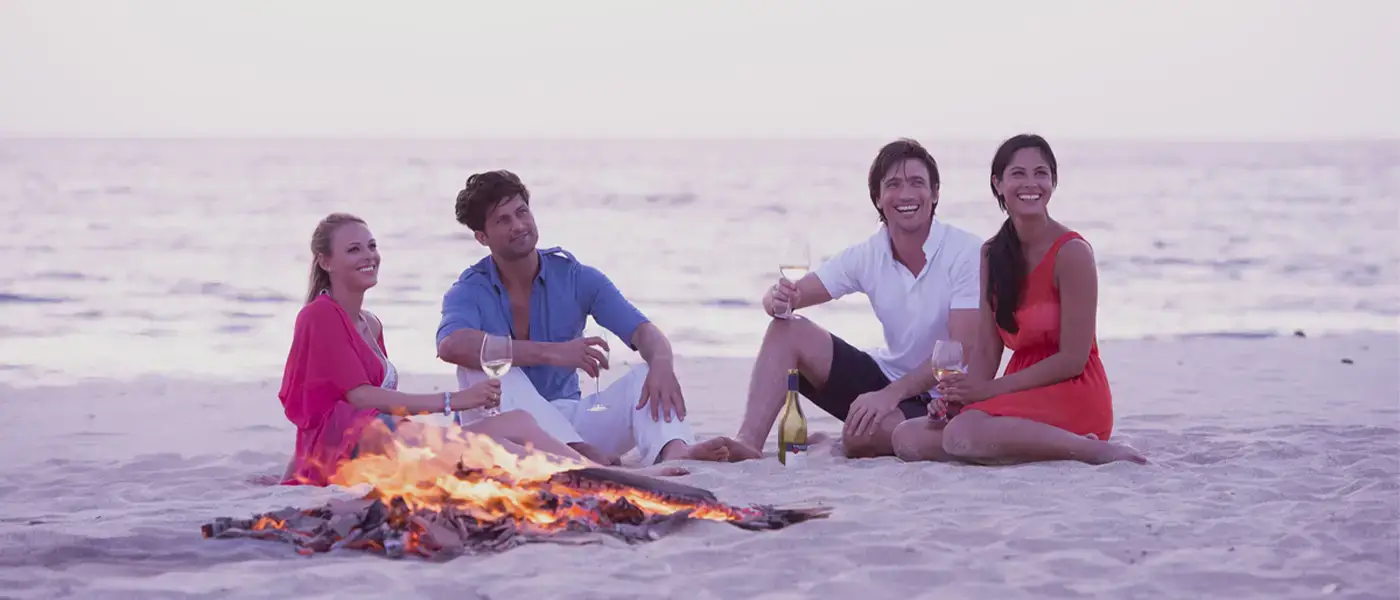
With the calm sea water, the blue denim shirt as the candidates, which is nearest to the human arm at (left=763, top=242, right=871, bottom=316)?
the calm sea water

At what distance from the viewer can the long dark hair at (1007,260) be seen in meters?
6.62

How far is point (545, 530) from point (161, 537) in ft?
4.43

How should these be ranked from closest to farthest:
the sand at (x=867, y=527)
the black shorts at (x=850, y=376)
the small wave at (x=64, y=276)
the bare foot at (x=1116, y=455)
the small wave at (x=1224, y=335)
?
the sand at (x=867, y=527) < the bare foot at (x=1116, y=455) < the black shorts at (x=850, y=376) < the small wave at (x=1224, y=335) < the small wave at (x=64, y=276)

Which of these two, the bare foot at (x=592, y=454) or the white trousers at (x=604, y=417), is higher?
the white trousers at (x=604, y=417)

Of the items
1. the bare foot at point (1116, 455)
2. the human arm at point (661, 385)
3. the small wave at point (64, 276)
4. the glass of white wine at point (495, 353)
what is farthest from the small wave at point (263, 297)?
the bare foot at point (1116, 455)

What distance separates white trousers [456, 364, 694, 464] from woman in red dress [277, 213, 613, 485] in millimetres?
598

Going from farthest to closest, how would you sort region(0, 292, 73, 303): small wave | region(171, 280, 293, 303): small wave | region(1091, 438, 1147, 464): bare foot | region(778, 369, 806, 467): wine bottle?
region(171, 280, 293, 303): small wave → region(0, 292, 73, 303): small wave → region(778, 369, 806, 467): wine bottle → region(1091, 438, 1147, 464): bare foot

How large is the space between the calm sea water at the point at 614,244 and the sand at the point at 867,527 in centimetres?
150

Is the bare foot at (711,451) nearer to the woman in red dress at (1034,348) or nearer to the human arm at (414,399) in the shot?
the woman in red dress at (1034,348)

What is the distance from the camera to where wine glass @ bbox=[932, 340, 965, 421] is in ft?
20.5

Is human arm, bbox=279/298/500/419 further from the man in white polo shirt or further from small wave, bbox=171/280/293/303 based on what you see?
small wave, bbox=171/280/293/303

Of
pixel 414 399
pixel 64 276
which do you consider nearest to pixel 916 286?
pixel 414 399

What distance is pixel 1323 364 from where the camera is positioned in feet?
35.2

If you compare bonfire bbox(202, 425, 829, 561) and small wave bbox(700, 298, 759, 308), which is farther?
small wave bbox(700, 298, 759, 308)
